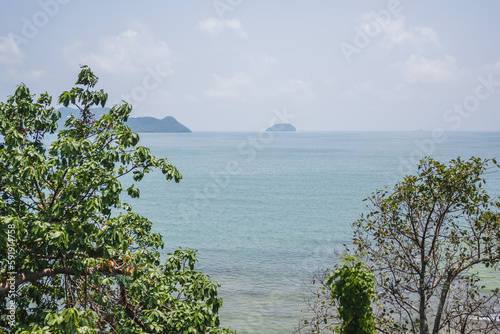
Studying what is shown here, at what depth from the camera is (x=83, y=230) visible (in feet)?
30.2

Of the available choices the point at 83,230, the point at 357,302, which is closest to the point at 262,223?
the point at 357,302

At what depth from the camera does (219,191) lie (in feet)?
219

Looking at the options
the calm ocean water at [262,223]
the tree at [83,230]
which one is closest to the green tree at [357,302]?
the tree at [83,230]

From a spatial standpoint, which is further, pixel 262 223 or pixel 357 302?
pixel 262 223

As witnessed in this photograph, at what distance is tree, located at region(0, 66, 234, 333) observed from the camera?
28.9 ft

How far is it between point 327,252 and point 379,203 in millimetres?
22522

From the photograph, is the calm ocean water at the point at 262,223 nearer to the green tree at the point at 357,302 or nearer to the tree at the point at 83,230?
the green tree at the point at 357,302

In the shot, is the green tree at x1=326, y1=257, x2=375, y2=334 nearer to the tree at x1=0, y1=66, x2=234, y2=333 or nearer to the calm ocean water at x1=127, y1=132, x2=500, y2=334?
the tree at x1=0, y1=66, x2=234, y2=333

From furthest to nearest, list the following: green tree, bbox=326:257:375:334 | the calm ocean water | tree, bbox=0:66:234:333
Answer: the calm ocean water
green tree, bbox=326:257:375:334
tree, bbox=0:66:234:333

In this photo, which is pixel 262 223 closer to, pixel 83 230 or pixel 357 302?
pixel 357 302

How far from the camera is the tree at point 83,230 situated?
8820mm

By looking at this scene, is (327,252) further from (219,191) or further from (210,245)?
(219,191)

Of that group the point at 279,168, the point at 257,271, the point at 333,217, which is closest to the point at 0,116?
the point at 257,271

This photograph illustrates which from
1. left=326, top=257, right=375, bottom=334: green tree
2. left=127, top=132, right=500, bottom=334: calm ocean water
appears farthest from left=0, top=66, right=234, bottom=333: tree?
left=127, top=132, right=500, bottom=334: calm ocean water
